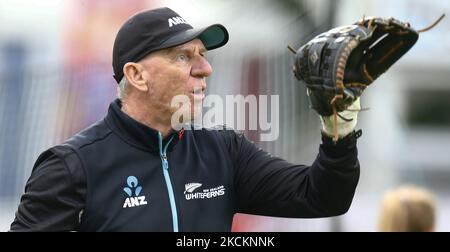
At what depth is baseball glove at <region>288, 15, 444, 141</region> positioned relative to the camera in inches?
70.2

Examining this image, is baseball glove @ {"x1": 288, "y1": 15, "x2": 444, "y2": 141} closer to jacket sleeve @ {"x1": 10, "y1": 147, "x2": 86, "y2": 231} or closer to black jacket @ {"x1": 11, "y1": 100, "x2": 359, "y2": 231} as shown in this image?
black jacket @ {"x1": 11, "y1": 100, "x2": 359, "y2": 231}

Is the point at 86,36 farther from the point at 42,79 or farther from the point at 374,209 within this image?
the point at 374,209

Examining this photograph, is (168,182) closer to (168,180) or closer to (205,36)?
(168,180)

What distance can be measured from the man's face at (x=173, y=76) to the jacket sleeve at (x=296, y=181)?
0.21 meters

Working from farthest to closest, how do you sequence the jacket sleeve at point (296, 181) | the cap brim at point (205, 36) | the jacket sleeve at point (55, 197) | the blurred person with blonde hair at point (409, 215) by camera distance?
the blurred person with blonde hair at point (409, 215)
the cap brim at point (205, 36)
the jacket sleeve at point (296, 181)
the jacket sleeve at point (55, 197)

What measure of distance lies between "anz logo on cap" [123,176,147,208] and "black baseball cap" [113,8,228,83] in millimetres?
366

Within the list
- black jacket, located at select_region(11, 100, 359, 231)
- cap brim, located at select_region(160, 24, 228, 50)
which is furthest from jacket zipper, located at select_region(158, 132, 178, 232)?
cap brim, located at select_region(160, 24, 228, 50)

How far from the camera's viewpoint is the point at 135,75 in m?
2.02

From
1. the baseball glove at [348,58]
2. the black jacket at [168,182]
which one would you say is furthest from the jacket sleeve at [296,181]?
the baseball glove at [348,58]

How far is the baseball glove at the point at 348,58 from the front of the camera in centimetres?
178

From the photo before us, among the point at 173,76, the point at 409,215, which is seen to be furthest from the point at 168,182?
the point at 409,215

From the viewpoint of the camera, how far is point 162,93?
6.53 ft

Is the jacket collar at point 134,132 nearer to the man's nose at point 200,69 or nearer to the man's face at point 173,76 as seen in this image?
the man's face at point 173,76
